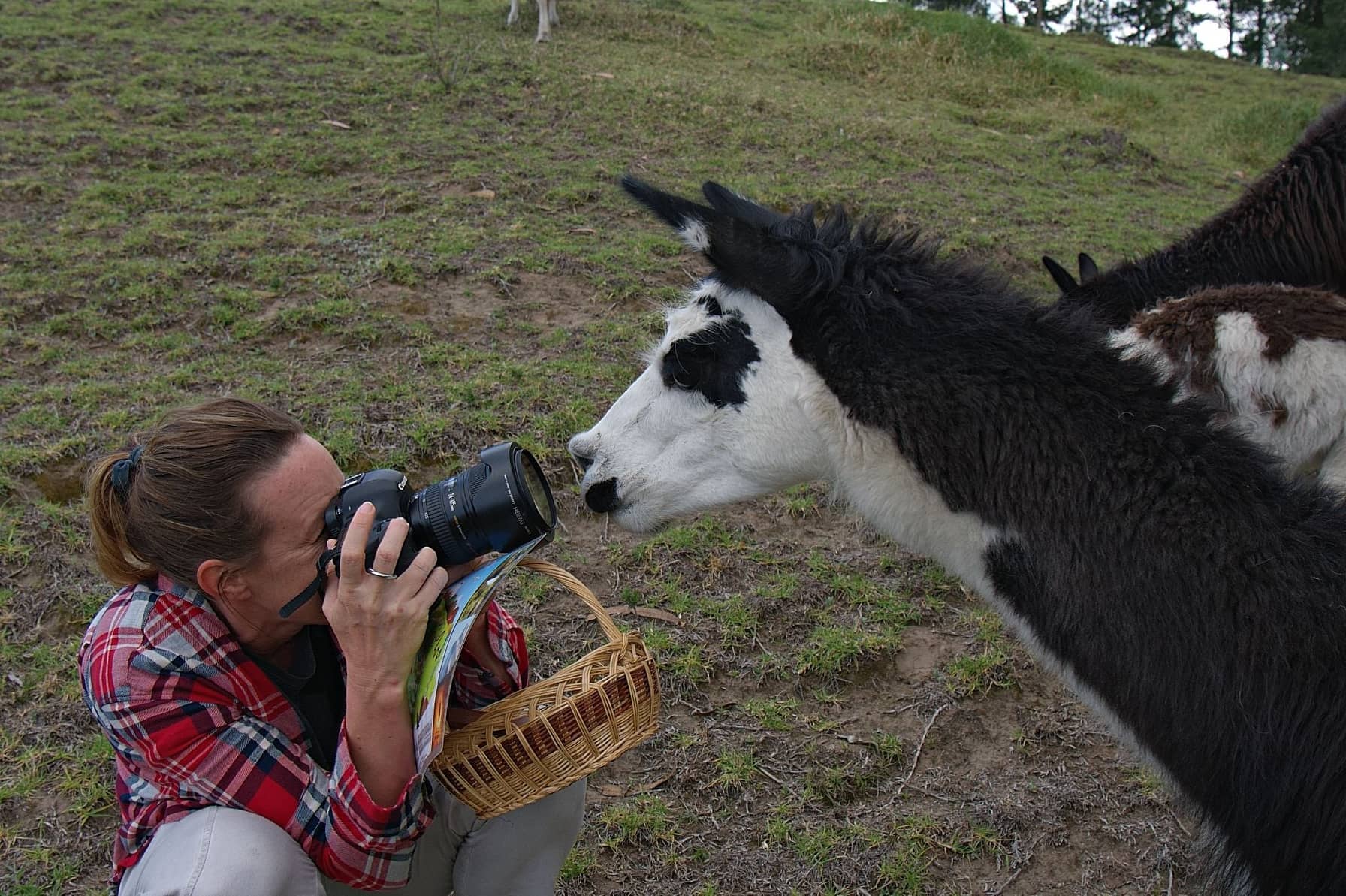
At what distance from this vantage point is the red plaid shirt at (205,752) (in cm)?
179

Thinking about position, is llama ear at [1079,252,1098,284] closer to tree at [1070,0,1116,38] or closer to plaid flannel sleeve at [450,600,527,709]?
plaid flannel sleeve at [450,600,527,709]

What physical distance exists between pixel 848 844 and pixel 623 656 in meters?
1.34

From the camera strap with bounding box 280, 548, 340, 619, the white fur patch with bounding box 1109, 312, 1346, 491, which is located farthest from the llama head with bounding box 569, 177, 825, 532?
the white fur patch with bounding box 1109, 312, 1346, 491

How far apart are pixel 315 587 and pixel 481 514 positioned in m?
0.35

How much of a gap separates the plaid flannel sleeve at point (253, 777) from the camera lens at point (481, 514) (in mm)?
386

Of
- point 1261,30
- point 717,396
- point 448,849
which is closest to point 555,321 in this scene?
point 717,396

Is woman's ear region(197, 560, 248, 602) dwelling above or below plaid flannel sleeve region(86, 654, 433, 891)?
above

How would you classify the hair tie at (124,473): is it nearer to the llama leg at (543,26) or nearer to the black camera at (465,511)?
the black camera at (465,511)

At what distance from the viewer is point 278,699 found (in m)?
2.00

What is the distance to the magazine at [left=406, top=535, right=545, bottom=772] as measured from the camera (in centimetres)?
173

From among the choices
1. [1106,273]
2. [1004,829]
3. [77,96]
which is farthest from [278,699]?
[77,96]

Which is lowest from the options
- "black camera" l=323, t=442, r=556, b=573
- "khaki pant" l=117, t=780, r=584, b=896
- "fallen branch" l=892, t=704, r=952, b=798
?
"fallen branch" l=892, t=704, r=952, b=798

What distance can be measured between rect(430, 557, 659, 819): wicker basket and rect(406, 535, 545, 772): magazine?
14 centimetres

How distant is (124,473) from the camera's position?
1.92 metres
